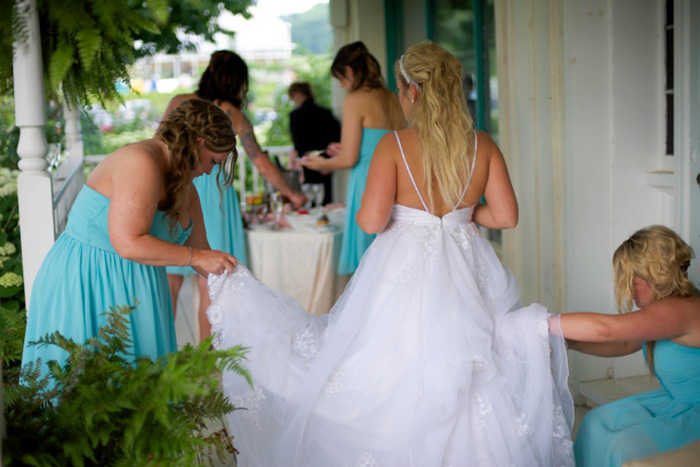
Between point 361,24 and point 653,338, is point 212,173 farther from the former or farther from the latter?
point 361,24

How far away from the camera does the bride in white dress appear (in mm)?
2146

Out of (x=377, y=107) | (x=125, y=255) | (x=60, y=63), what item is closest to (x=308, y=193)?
(x=377, y=107)

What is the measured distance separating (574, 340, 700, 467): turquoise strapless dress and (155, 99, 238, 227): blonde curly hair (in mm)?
1318

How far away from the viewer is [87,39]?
1.21 m

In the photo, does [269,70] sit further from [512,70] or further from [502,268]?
[502,268]

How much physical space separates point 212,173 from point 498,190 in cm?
201

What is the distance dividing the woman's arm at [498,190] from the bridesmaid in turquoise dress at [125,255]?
826mm

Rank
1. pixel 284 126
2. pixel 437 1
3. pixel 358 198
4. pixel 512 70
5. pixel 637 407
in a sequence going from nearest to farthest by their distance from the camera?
pixel 637 407 → pixel 512 70 → pixel 358 198 → pixel 437 1 → pixel 284 126

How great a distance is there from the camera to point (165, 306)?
2.35m

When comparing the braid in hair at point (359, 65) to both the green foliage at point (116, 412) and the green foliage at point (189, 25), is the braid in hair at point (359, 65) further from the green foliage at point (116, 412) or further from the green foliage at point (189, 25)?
the green foliage at point (189, 25)

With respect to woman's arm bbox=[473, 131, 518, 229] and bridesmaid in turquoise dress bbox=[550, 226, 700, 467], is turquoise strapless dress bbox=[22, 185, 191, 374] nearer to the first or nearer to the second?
woman's arm bbox=[473, 131, 518, 229]

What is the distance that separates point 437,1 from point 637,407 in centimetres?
440

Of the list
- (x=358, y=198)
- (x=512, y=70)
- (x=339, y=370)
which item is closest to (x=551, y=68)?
(x=512, y=70)

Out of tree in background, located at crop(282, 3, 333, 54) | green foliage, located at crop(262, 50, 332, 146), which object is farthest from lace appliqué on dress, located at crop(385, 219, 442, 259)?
tree in background, located at crop(282, 3, 333, 54)
